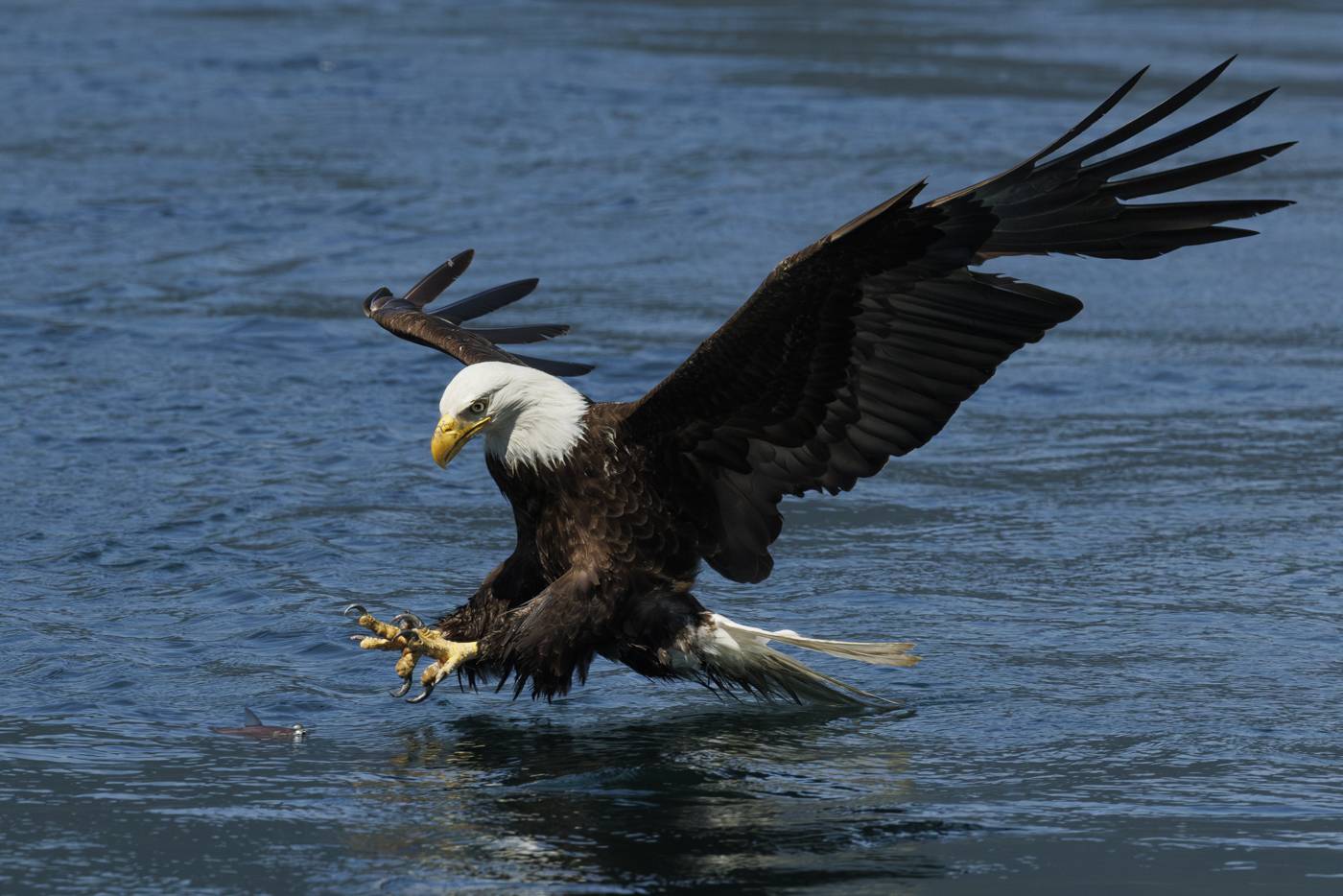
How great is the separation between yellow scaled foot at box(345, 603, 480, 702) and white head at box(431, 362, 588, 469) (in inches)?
14.6

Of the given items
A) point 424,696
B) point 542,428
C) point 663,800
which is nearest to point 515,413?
point 542,428

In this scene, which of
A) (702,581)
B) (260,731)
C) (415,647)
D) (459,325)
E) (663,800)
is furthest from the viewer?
(459,325)

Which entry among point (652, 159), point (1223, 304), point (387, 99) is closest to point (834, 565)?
point (1223, 304)

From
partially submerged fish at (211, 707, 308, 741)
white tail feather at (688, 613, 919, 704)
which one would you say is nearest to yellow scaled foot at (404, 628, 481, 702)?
partially submerged fish at (211, 707, 308, 741)

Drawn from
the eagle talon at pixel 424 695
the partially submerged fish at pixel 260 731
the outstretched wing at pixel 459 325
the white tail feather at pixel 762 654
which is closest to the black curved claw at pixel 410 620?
the eagle talon at pixel 424 695

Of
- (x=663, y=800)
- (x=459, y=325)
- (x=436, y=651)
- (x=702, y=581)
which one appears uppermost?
(x=459, y=325)

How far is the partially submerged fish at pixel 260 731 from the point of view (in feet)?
14.2

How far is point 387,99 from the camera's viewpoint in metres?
12.8

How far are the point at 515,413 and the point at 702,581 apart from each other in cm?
118

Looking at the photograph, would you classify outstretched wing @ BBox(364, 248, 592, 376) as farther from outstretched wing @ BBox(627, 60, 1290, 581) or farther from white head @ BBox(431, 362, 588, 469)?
outstretched wing @ BBox(627, 60, 1290, 581)

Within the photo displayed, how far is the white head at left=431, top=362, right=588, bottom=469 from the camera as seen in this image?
4.49 meters

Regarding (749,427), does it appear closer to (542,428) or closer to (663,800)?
(542,428)

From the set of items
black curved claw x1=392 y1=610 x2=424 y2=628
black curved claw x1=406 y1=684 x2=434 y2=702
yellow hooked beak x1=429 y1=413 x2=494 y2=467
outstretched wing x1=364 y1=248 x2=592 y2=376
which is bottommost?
black curved claw x1=406 y1=684 x2=434 y2=702

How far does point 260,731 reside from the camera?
4.34m
